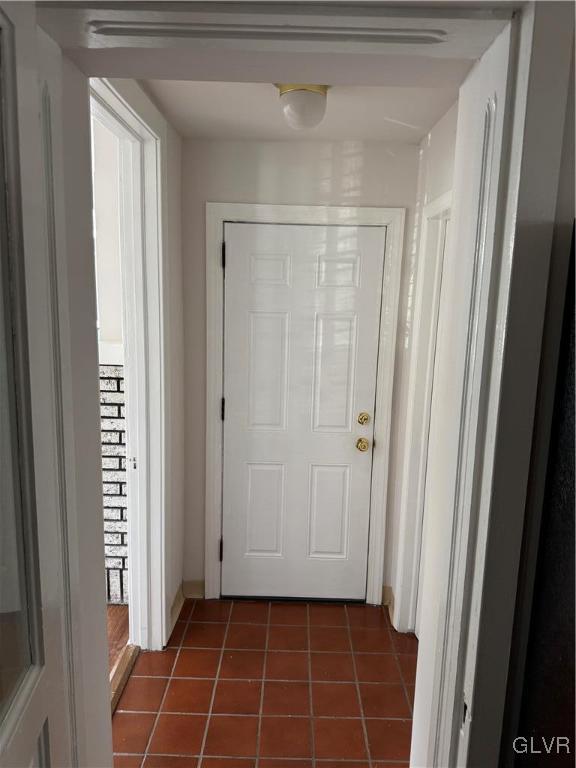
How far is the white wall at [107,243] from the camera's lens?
238 cm

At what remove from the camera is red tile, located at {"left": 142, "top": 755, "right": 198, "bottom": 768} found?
1.82 meters

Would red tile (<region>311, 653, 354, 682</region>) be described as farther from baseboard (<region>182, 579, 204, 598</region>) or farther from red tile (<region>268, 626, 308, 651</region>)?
baseboard (<region>182, 579, 204, 598</region>)

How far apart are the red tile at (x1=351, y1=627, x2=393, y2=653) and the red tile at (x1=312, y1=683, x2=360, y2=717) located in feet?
0.84

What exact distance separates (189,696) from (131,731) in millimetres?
257

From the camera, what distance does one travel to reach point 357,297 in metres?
2.56

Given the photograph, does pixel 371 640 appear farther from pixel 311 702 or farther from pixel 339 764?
pixel 339 764

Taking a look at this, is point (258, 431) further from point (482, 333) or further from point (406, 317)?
point (482, 333)

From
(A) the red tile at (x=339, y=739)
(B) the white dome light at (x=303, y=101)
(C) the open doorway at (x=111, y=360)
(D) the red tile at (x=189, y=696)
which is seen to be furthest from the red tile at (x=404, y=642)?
(B) the white dome light at (x=303, y=101)

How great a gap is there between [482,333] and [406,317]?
1668mm

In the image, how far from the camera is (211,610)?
2.73m

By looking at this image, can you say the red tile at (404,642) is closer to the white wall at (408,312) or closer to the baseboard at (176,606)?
the white wall at (408,312)

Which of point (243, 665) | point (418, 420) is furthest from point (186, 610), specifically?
point (418, 420)

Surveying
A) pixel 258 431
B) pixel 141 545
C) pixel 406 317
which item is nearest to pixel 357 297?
pixel 406 317

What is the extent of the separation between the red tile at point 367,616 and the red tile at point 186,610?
84 centimetres
